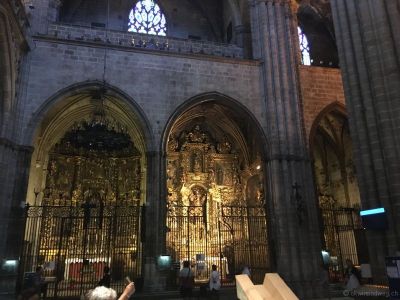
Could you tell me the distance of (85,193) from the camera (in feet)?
61.3

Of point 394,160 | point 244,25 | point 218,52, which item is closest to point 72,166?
point 218,52

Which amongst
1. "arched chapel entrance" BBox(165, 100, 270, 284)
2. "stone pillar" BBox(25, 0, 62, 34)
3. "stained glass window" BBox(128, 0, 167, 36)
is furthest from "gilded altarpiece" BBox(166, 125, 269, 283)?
"stone pillar" BBox(25, 0, 62, 34)

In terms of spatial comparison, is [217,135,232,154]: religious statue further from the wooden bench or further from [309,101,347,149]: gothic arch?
the wooden bench

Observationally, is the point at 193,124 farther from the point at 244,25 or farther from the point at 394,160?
the point at 394,160

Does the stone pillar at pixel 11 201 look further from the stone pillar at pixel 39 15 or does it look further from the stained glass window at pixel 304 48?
the stained glass window at pixel 304 48

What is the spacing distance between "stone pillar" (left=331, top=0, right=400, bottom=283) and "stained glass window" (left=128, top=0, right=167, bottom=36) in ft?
38.3

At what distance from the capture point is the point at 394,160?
9297mm

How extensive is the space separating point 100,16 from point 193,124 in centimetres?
764

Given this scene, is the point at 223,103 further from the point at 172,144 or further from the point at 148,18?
the point at 148,18

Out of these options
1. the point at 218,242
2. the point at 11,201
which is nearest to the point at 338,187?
the point at 218,242

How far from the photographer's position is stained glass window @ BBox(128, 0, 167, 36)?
2009 cm

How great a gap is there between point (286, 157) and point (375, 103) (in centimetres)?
485

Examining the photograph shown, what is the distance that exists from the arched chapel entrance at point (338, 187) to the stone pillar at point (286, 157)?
15.1 feet

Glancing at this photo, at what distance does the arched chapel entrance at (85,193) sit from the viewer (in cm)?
1469
